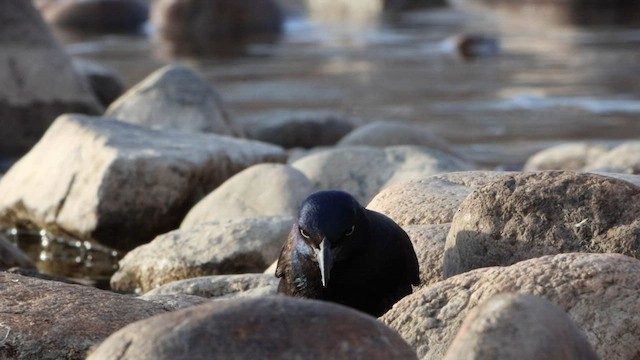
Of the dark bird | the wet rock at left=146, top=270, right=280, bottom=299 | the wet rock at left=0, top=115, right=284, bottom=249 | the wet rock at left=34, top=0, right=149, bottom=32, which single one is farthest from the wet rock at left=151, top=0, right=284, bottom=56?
the dark bird

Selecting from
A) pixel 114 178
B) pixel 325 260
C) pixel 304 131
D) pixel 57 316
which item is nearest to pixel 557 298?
pixel 325 260

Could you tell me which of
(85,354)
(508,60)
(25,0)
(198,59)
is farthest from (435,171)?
(198,59)

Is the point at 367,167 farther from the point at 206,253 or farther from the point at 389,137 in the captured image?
the point at 389,137

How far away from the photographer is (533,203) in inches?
159

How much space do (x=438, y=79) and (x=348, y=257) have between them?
34.7 ft

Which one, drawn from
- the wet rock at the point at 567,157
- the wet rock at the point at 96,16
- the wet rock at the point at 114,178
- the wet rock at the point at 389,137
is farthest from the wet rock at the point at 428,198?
the wet rock at the point at 96,16

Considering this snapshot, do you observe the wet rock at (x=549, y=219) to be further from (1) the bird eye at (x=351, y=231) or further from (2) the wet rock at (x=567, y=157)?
(2) the wet rock at (x=567, y=157)

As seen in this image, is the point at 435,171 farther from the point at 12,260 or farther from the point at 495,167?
the point at 495,167

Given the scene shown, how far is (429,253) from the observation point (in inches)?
179

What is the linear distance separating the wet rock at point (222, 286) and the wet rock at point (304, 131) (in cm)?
499

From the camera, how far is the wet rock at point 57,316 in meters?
3.68

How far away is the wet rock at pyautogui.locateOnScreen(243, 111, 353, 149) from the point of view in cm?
1052

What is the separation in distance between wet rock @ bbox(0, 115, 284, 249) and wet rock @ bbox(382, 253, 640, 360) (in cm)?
392

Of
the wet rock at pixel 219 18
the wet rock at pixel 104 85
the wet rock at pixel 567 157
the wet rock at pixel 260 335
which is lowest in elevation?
the wet rock at pixel 219 18
